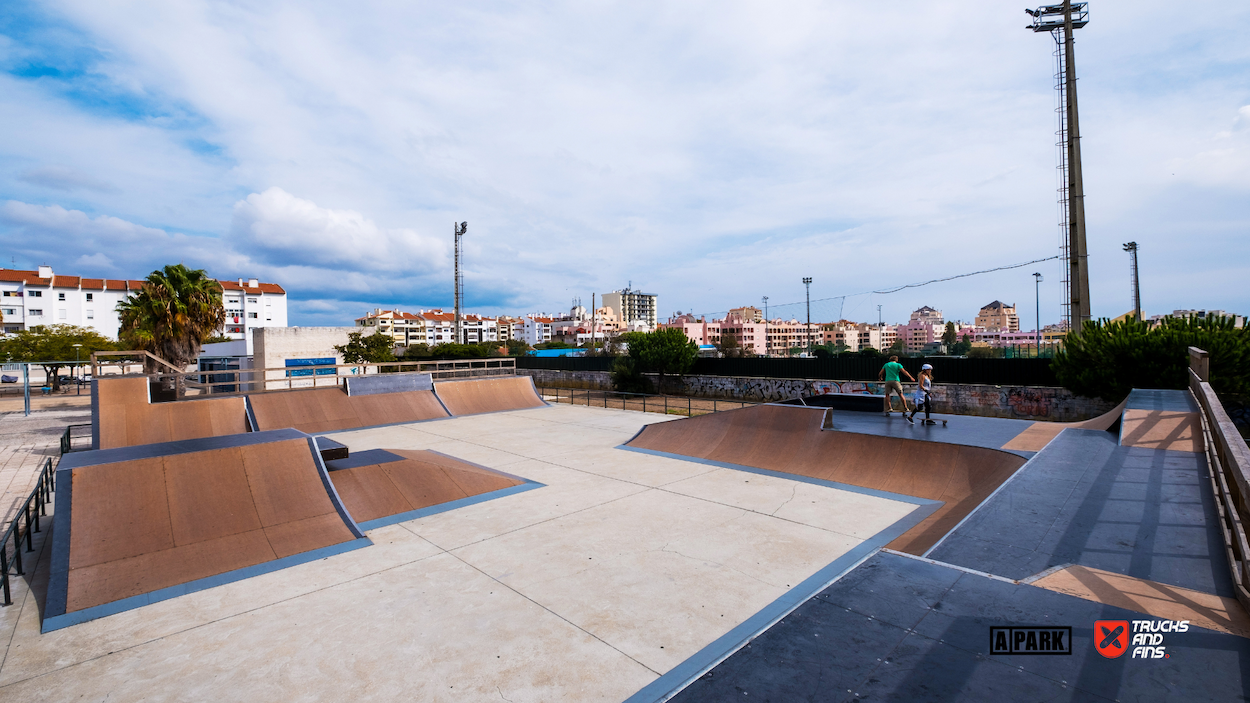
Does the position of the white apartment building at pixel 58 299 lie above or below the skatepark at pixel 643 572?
above

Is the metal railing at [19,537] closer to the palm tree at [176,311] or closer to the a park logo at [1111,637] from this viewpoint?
the a park logo at [1111,637]

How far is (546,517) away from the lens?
7.36 meters

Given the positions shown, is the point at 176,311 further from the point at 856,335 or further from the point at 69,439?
the point at 856,335

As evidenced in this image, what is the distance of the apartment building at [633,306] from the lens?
541ft

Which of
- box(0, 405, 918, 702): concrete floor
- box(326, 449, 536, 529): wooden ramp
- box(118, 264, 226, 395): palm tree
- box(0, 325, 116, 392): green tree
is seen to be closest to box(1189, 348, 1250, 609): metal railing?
box(0, 405, 918, 702): concrete floor

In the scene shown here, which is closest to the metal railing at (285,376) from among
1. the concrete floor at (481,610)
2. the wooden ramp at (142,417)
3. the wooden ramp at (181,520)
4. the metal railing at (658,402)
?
the wooden ramp at (142,417)

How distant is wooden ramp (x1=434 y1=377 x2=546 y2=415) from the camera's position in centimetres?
1880

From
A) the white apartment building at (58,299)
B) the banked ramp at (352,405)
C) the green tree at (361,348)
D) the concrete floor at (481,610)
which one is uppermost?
the white apartment building at (58,299)

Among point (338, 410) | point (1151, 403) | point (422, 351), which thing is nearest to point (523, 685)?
point (1151, 403)

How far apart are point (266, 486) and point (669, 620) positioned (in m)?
5.49

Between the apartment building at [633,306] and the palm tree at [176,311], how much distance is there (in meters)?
130

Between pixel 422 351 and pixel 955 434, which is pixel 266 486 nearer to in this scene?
pixel 955 434

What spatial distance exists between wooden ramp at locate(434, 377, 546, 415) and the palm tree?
12602mm

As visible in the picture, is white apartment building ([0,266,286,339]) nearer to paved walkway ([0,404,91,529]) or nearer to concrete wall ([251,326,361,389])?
concrete wall ([251,326,361,389])
